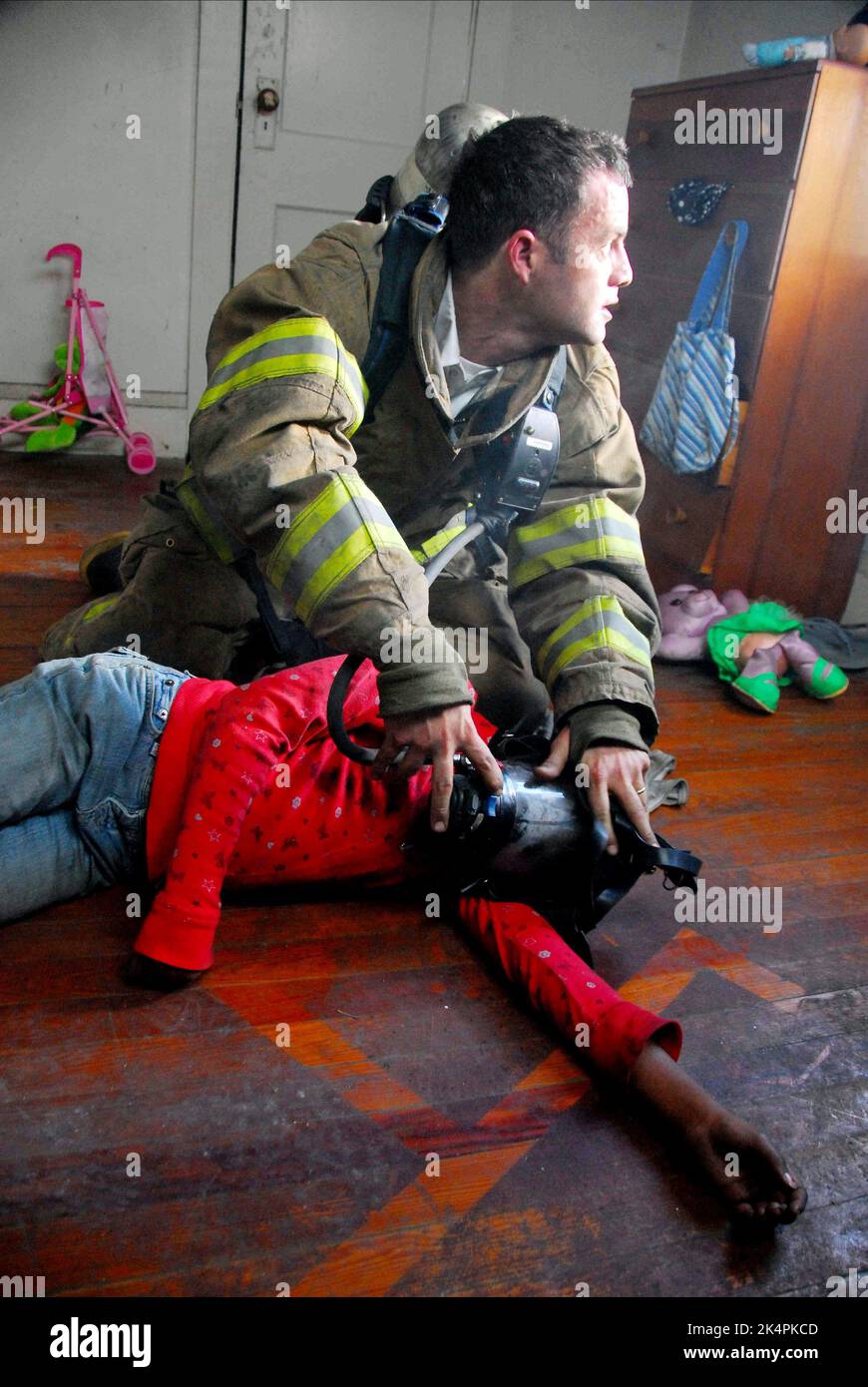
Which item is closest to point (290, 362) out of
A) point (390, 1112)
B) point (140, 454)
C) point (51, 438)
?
point (390, 1112)

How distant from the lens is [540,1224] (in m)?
1.09

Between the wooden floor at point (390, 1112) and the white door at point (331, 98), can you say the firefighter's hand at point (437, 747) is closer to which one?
the wooden floor at point (390, 1112)

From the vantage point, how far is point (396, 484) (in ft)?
5.74

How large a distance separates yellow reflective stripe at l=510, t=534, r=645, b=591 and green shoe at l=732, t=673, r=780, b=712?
36.3 inches

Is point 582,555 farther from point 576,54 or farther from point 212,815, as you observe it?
point 576,54

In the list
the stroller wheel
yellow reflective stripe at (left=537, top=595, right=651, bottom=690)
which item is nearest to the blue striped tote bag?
yellow reflective stripe at (left=537, top=595, right=651, bottom=690)

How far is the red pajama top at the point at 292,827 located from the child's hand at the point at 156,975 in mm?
14

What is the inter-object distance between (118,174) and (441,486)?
2.48 meters

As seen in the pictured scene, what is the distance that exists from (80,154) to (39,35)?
1.12 feet

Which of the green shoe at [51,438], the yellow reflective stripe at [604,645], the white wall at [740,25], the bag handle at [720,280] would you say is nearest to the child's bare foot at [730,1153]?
the yellow reflective stripe at [604,645]

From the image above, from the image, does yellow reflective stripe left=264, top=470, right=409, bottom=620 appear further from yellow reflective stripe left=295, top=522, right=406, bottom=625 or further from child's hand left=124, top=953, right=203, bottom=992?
child's hand left=124, top=953, right=203, bottom=992

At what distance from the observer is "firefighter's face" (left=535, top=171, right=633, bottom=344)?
4.93ft

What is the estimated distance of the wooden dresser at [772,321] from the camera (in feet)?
8.43

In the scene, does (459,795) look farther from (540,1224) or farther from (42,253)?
(42,253)
